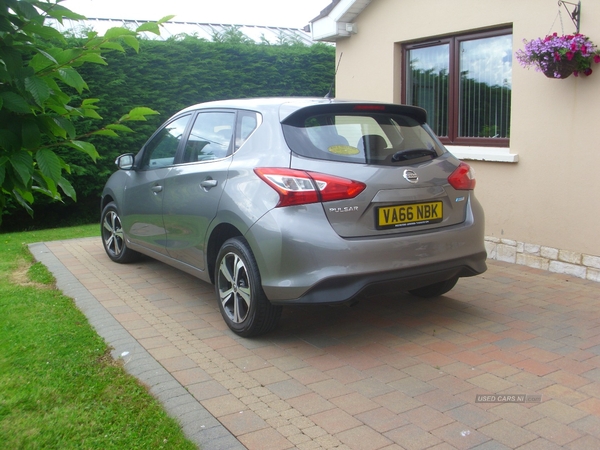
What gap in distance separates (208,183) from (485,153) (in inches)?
151

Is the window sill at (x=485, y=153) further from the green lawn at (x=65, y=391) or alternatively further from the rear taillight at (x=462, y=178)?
the green lawn at (x=65, y=391)

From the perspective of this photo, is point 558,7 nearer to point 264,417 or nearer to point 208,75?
point 264,417

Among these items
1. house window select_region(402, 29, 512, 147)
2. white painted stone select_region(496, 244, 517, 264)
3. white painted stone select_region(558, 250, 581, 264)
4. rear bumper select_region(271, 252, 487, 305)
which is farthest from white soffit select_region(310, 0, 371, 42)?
rear bumper select_region(271, 252, 487, 305)

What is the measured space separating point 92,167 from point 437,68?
658cm

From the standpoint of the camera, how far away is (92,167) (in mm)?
11289

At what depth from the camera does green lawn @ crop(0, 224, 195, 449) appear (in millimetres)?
3221

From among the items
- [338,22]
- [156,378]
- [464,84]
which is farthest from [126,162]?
[464,84]

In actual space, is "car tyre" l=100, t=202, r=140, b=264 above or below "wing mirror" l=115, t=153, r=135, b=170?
below

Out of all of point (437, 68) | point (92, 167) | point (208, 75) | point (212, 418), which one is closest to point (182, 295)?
point (212, 418)

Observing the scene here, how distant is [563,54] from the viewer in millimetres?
5961

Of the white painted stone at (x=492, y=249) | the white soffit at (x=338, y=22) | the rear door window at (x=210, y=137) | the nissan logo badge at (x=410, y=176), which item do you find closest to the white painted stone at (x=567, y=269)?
the white painted stone at (x=492, y=249)

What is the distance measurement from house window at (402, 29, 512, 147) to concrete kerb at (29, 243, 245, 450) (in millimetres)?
4982

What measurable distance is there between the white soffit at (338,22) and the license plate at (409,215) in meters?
4.95

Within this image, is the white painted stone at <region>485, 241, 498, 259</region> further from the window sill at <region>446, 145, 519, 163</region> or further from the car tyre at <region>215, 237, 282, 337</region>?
the car tyre at <region>215, 237, 282, 337</region>
